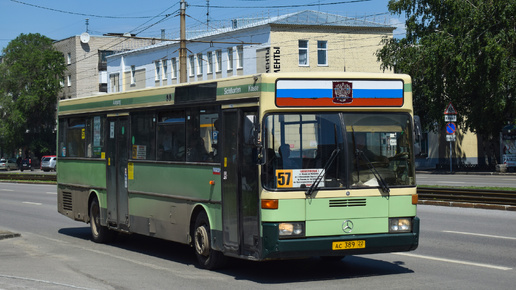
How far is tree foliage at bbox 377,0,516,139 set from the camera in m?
43.8

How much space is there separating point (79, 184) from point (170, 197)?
4.44 meters

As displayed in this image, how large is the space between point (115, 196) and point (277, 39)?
47176 mm


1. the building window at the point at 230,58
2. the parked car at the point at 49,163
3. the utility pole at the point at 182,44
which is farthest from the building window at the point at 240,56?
the utility pole at the point at 182,44

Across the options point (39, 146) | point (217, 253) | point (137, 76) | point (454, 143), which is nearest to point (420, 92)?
point (454, 143)

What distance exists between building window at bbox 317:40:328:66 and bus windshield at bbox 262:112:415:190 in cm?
5316

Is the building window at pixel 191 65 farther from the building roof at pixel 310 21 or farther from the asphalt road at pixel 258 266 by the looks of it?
the asphalt road at pixel 258 266

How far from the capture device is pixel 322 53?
63.6m

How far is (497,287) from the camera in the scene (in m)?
9.23

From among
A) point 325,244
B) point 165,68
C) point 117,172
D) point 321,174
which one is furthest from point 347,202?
point 165,68

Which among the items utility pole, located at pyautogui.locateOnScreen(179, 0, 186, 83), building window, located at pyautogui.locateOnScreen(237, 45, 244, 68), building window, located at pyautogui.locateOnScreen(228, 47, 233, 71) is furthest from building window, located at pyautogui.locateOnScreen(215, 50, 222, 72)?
utility pole, located at pyautogui.locateOnScreen(179, 0, 186, 83)

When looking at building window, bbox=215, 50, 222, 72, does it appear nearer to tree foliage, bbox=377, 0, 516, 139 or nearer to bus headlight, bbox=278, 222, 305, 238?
tree foliage, bbox=377, 0, 516, 139

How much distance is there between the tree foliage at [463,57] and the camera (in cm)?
4375

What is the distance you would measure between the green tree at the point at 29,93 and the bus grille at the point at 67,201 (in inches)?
2968

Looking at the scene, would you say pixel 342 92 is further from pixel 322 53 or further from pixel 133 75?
pixel 133 75
